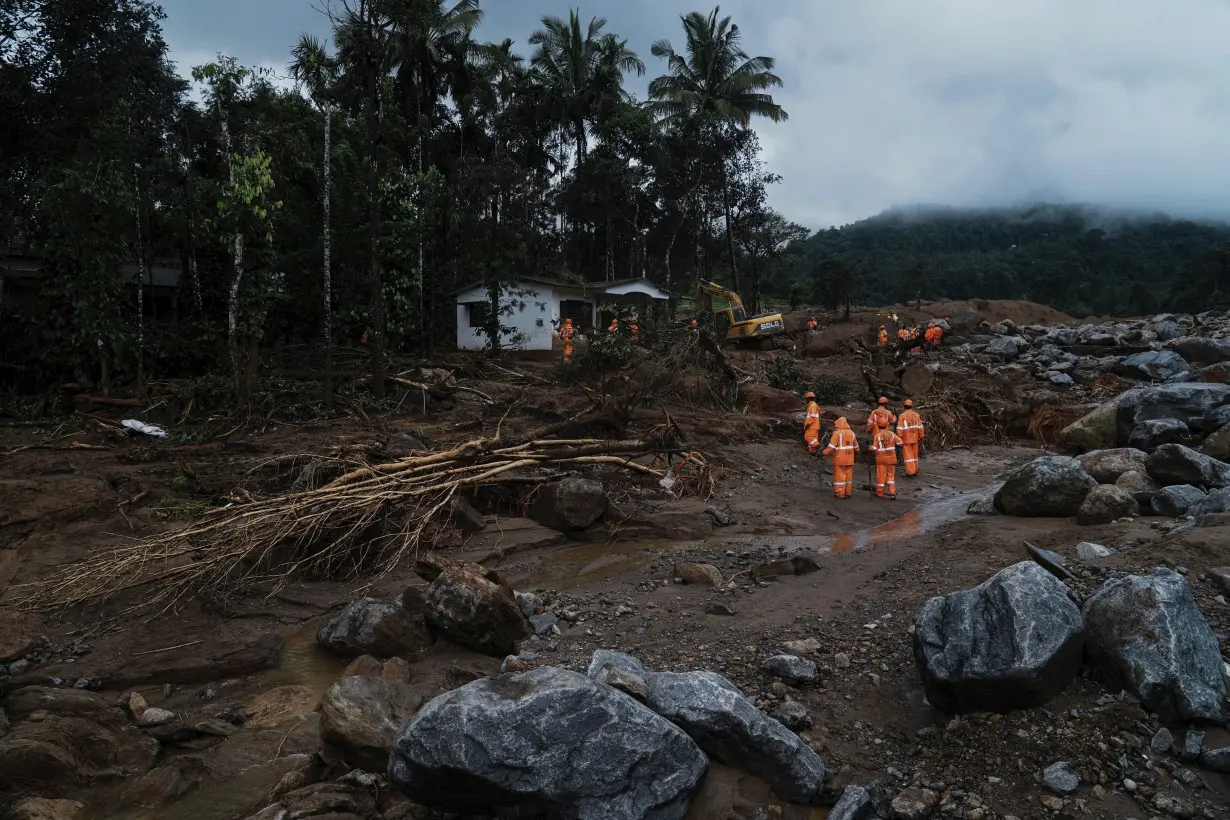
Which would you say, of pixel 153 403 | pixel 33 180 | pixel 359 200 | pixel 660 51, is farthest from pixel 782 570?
pixel 660 51

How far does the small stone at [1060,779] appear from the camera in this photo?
351 cm

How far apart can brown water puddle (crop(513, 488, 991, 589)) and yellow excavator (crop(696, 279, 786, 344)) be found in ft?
52.2

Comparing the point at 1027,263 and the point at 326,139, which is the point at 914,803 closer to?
the point at 326,139

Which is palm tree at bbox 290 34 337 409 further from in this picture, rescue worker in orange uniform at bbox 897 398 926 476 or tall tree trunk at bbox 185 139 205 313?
rescue worker in orange uniform at bbox 897 398 926 476

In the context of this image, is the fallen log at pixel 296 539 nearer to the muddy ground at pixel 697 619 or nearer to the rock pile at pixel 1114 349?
the muddy ground at pixel 697 619

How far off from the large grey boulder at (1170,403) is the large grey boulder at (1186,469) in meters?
4.03

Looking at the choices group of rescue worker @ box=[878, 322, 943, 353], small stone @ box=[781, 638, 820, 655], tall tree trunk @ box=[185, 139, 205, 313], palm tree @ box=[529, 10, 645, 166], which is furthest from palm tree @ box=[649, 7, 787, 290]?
small stone @ box=[781, 638, 820, 655]

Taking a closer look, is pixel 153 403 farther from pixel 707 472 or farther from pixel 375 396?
pixel 707 472

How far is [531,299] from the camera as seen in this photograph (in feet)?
83.7

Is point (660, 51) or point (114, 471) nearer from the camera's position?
point (114, 471)

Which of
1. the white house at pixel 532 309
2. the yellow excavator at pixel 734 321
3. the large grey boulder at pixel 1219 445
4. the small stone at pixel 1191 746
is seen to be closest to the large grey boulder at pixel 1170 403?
the large grey boulder at pixel 1219 445

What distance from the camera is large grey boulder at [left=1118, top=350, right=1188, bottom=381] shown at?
20.5 m

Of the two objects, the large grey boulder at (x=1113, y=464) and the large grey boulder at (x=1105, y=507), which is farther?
the large grey boulder at (x=1113, y=464)

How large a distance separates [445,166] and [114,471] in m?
19.8
